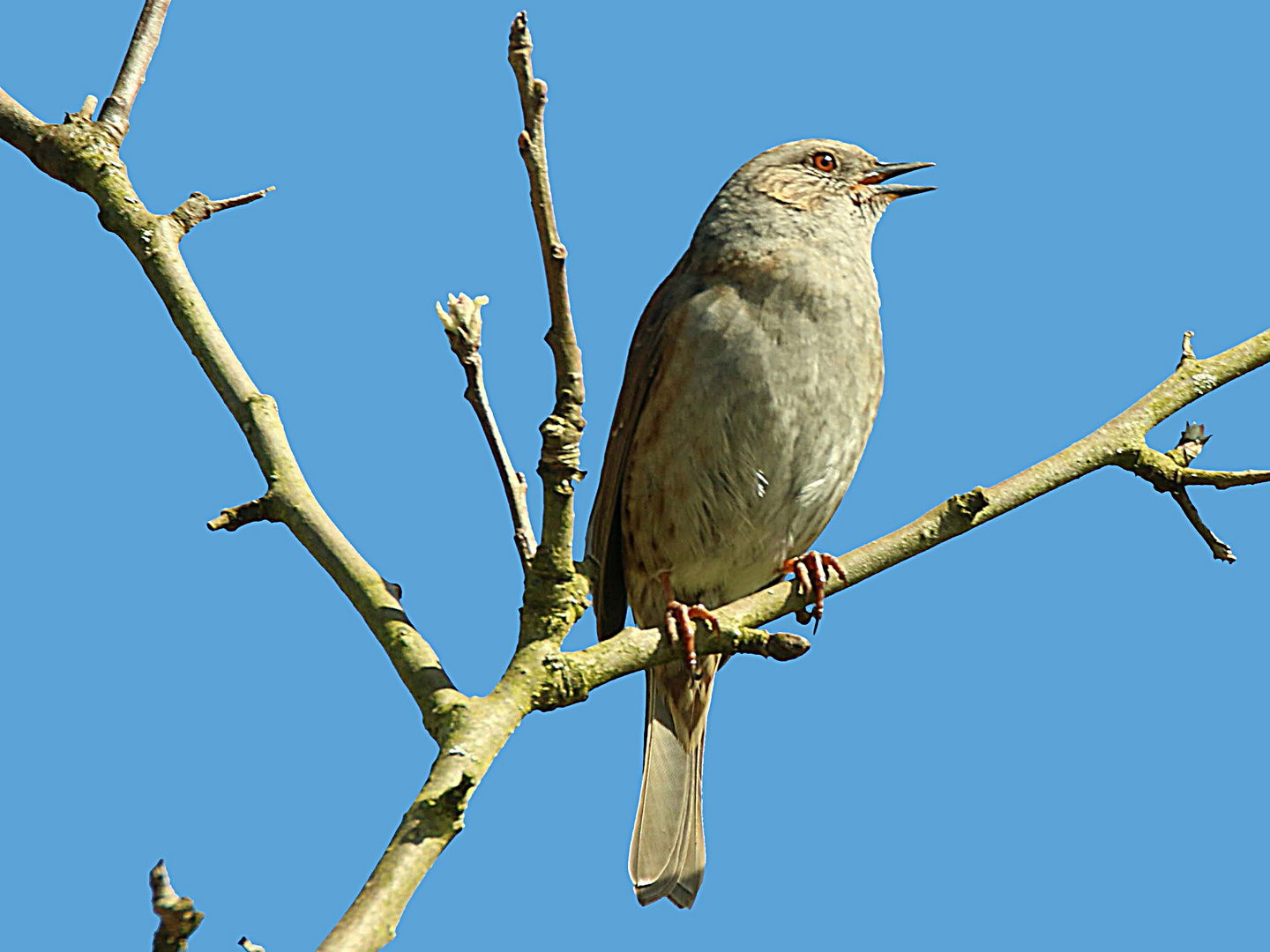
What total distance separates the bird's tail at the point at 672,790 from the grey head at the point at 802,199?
1.98m

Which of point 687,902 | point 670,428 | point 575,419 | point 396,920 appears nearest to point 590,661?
point 575,419

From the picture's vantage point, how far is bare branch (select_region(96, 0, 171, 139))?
15.3 ft

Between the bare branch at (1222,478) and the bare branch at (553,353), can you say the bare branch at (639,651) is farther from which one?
the bare branch at (1222,478)

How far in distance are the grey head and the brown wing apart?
281mm

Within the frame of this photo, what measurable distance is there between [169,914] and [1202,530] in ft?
12.7

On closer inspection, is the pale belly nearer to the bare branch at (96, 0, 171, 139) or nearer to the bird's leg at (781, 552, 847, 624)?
the bird's leg at (781, 552, 847, 624)

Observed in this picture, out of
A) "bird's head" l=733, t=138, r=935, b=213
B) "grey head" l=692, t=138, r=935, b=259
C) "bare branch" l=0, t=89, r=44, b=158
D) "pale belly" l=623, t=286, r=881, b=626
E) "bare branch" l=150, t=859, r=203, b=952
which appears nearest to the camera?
"bare branch" l=150, t=859, r=203, b=952

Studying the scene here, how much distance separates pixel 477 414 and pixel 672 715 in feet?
8.65

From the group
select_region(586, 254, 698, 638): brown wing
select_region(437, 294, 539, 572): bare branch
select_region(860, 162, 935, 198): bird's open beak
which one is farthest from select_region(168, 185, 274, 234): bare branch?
select_region(860, 162, 935, 198): bird's open beak

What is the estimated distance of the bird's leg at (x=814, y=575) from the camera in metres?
4.71

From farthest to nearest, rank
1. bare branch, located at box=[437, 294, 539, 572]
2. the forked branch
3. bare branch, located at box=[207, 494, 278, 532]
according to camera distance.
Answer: bare branch, located at box=[207, 494, 278, 532] → bare branch, located at box=[437, 294, 539, 572] → the forked branch

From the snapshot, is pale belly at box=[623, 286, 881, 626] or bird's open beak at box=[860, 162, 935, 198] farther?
bird's open beak at box=[860, 162, 935, 198]

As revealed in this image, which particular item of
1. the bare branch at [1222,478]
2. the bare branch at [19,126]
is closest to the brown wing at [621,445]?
the bare branch at [1222,478]

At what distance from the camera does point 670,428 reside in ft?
18.0
